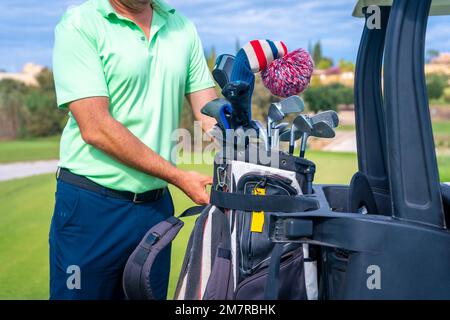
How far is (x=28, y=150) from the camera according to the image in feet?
48.6

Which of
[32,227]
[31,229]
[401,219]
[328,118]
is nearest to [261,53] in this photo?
[328,118]

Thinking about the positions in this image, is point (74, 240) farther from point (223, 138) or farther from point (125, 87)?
point (223, 138)

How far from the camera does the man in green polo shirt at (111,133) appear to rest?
1846mm

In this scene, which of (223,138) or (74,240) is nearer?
(223,138)

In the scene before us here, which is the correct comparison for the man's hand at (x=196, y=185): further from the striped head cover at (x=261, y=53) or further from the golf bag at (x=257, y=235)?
the striped head cover at (x=261, y=53)

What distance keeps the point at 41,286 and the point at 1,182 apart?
5.86 metres

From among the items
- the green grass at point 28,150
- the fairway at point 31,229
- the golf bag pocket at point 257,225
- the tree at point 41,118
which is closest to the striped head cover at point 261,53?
the golf bag pocket at point 257,225

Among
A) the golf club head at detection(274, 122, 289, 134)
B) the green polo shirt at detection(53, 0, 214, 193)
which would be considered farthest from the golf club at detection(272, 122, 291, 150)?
the green polo shirt at detection(53, 0, 214, 193)

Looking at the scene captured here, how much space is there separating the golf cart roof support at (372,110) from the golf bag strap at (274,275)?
50 cm

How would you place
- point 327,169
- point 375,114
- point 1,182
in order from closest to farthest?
point 375,114 → point 327,169 → point 1,182

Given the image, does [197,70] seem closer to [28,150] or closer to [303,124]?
[303,124]

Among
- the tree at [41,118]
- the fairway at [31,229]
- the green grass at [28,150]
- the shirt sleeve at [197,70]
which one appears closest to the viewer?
the shirt sleeve at [197,70]

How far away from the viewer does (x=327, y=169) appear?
9.06m
